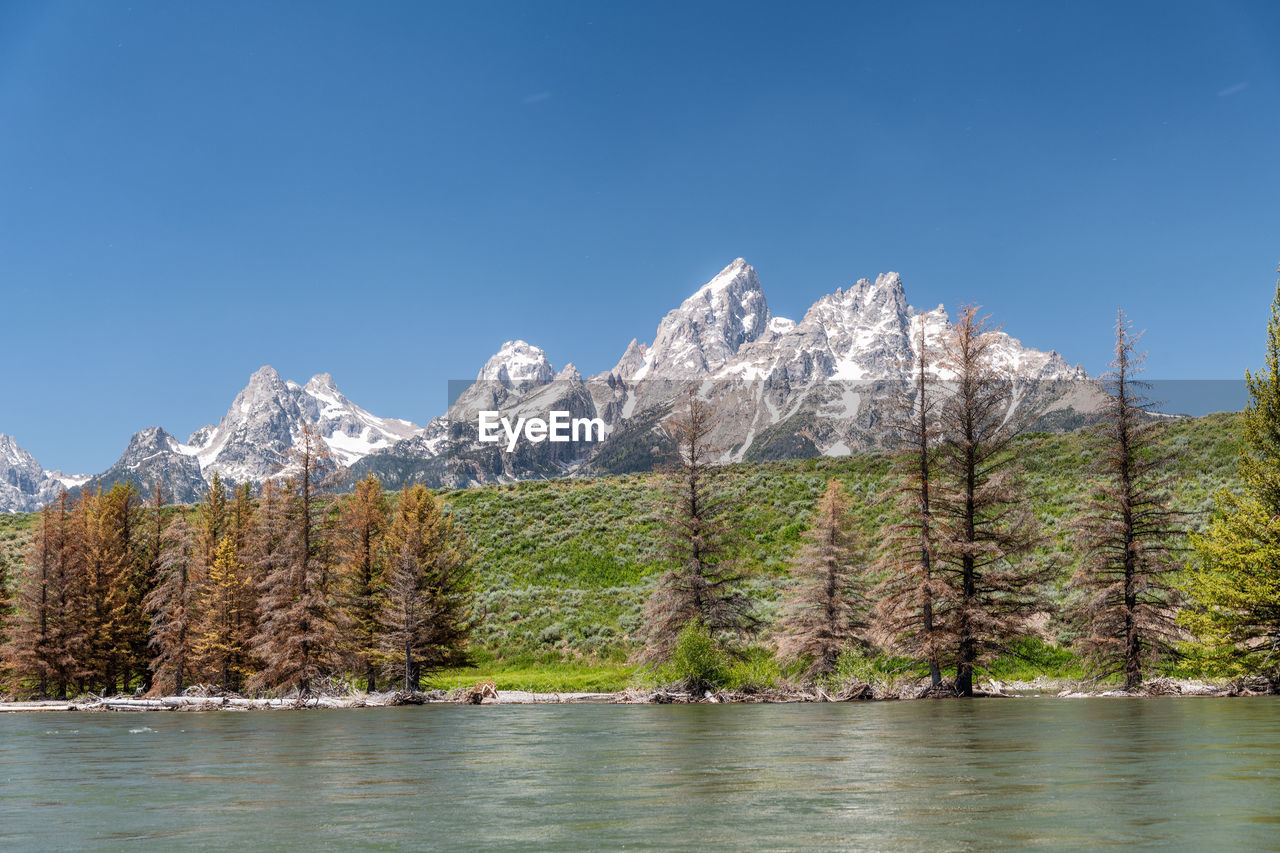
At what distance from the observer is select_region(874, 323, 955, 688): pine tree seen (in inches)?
1300

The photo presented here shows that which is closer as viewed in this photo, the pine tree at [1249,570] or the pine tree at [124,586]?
the pine tree at [1249,570]

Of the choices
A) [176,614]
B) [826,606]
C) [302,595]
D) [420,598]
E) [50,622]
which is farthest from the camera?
[50,622]

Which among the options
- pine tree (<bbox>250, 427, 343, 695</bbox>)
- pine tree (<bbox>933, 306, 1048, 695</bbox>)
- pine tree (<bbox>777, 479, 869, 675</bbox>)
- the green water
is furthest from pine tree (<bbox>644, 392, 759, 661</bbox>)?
pine tree (<bbox>250, 427, 343, 695</bbox>)

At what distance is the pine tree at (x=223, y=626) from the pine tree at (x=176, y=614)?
2.03 ft

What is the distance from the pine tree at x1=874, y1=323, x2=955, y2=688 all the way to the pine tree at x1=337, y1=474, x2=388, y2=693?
2292cm

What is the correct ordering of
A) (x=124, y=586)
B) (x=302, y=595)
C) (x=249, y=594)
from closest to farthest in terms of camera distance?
(x=302, y=595) < (x=249, y=594) < (x=124, y=586)

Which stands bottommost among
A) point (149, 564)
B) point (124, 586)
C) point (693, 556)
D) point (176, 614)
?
point (176, 614)

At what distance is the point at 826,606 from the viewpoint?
1460 inches

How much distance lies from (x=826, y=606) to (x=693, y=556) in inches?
232

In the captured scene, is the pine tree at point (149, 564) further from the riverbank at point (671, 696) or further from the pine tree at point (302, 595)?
the pine tree at point (302, 595)

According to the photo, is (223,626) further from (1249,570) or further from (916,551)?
(1249,570)

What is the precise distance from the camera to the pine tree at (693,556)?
3722cm

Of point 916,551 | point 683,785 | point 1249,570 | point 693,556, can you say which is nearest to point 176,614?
point 693,556

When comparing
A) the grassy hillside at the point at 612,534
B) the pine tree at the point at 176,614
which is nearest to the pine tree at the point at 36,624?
the pine tree at the point at 176,614
